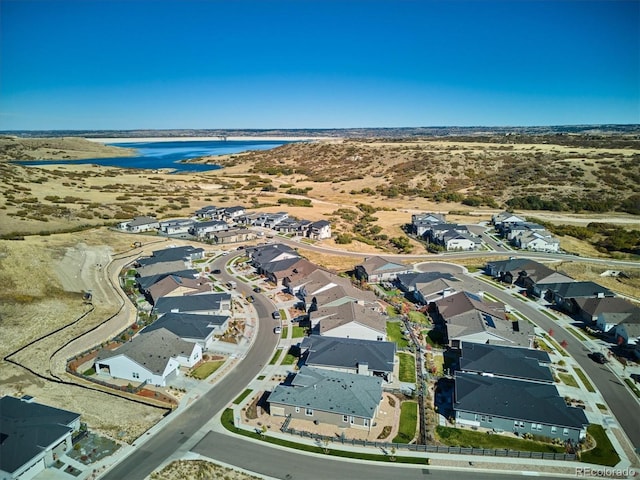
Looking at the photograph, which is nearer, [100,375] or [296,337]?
[100,375]

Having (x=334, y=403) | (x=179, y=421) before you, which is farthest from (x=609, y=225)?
(x=179, y=421)

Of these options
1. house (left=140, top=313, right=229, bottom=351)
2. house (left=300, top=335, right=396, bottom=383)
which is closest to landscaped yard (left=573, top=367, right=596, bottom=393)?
house (left=300, top=335, right=396, bottom=383)

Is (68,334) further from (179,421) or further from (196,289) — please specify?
(179,421)

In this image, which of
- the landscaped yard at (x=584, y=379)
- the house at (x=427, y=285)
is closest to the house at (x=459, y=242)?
the house at (x=427, y=285)

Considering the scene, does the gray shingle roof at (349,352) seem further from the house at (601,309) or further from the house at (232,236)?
the house at (232,236)

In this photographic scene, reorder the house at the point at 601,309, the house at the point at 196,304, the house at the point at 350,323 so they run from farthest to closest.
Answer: the house at the point at 196,304 → the house at the point at 601,309 → the house at the point at 350,323

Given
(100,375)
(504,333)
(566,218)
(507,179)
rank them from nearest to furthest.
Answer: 1. (100,375)
2. (504,333)
3. (566,218)
4. (507,179)

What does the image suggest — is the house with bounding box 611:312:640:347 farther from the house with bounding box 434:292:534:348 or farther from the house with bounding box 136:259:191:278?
the house with bounding box 136:259:191:278
